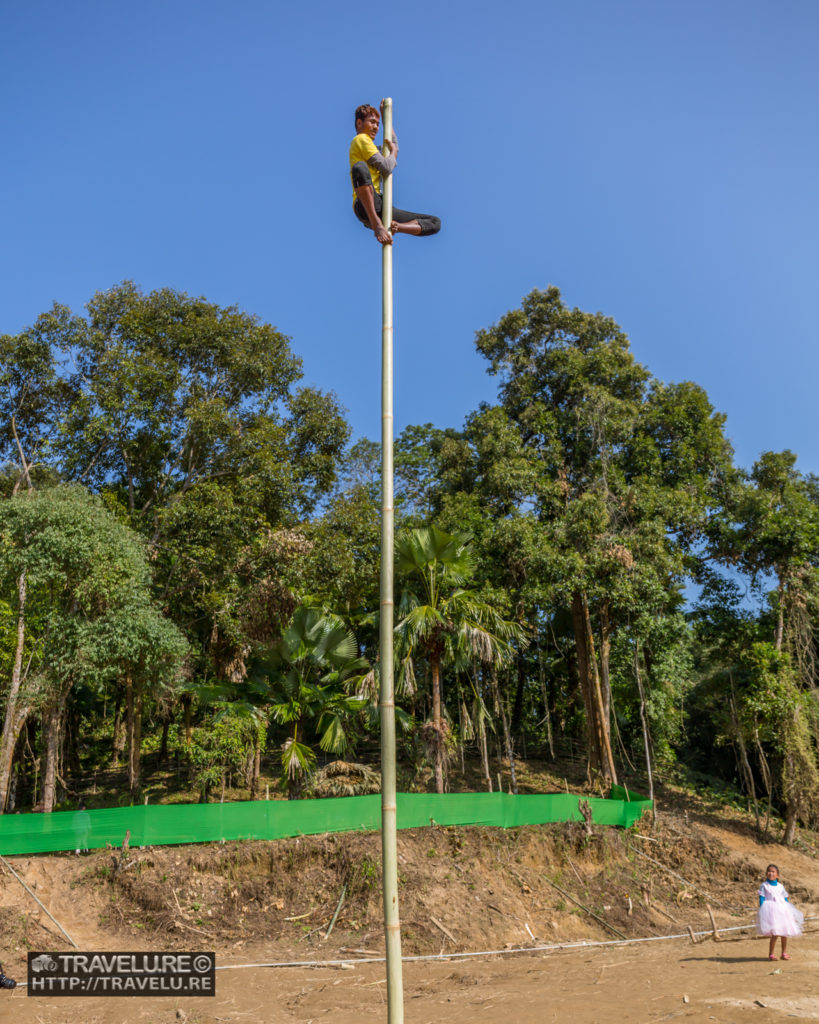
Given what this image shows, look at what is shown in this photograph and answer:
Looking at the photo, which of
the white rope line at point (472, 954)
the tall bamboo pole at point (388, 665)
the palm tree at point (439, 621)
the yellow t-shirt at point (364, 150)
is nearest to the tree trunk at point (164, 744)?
the palm tree at point (439, 621)

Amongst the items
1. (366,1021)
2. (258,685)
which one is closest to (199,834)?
(258,685)

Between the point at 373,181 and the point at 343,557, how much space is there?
15988mm

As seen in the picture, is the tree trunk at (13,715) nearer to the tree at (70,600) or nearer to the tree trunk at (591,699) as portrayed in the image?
the tree at (70,600)

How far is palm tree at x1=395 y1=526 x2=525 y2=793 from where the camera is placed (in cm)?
1753

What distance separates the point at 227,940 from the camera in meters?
13.3

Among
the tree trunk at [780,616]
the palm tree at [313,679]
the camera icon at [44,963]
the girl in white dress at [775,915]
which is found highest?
the tree trunk at [780,616]

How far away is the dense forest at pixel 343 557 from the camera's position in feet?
58.2

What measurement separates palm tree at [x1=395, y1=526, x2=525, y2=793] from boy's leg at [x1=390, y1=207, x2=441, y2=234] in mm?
12634

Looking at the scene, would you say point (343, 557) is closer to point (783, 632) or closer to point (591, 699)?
point (591, 699)

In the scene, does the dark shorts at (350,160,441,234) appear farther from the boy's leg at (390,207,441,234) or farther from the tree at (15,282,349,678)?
the tree at (15,282,349,678)

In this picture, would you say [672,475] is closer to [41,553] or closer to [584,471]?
[584,471]

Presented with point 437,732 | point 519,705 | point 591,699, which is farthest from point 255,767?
point 519,705

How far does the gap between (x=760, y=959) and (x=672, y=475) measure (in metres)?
15.0

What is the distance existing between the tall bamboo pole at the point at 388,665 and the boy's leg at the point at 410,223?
9cm
